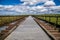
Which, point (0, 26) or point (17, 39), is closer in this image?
point (17, 39)

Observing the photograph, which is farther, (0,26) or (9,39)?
(0,26)

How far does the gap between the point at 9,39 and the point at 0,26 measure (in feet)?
35.9

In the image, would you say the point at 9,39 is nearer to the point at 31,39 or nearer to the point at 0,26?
the point at 31,39

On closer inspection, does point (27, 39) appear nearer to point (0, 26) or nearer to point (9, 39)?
point (9, 39)

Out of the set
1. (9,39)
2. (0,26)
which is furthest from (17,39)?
(0,26)

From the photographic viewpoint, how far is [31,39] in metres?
5.81

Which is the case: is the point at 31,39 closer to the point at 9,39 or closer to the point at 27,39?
the point at 27,39

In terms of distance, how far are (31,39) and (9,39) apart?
2.69 ft

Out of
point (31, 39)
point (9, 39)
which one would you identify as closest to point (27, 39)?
point (31, 39)

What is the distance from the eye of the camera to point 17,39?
5707mm

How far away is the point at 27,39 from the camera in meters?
5.81

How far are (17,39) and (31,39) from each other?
1.73ft

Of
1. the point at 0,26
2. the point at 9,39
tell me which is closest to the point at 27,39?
the point at 9,39

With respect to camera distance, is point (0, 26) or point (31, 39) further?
point (0, 26)
